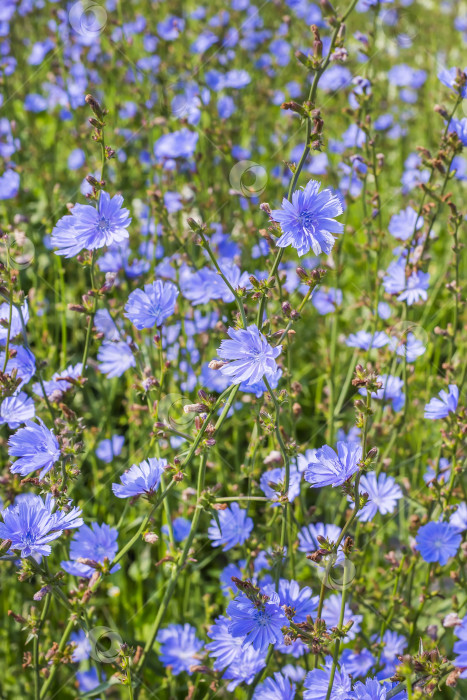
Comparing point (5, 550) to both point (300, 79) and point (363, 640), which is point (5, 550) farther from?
point (300, 79)

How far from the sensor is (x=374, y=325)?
2.56 metres

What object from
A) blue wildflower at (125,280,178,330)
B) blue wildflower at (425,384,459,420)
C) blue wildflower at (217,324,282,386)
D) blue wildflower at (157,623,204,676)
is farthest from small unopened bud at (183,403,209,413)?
blue wildflower at (157,623,204,676)

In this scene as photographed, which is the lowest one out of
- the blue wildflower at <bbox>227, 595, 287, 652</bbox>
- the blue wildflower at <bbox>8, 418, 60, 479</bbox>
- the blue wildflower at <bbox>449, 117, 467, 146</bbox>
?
the blue wildflower at <bbox>227, 595, 287, 652</bbox>

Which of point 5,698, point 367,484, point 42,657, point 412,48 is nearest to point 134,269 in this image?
point 367,484

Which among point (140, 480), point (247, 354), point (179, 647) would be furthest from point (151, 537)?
point (179, 647)

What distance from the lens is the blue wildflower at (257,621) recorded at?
5.17 ft

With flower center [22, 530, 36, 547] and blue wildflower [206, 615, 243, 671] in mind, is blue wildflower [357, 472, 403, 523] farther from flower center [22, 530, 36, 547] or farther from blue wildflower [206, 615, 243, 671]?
flower center [22, 530, 36, 547]

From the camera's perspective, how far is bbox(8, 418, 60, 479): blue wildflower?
1723mm

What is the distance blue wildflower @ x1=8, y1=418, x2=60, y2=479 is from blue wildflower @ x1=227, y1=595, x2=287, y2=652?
0.59m

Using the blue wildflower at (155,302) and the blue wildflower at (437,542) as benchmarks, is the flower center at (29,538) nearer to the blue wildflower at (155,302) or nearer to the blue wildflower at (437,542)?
the blue wildflower at (155,302)

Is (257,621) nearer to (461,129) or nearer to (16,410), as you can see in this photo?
(16,410)

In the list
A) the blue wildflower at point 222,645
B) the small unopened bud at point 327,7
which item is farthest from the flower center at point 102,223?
the blue wildflower at point 222,645

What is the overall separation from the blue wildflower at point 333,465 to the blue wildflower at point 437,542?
0.64 meters

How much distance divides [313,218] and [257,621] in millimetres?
967
